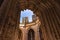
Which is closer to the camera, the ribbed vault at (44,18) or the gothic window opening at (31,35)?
the ribbed vault at (44,18)

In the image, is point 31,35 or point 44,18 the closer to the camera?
point 44,18

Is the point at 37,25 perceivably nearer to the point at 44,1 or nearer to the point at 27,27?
the point at 27,27

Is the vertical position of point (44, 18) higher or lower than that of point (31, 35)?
higher

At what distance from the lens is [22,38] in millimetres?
14766

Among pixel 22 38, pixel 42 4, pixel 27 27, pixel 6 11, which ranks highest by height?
pixel 42 4

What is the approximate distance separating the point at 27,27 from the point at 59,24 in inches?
361

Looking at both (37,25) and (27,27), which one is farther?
(27,27)

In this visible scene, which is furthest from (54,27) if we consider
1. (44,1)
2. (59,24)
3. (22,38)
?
(22,38)

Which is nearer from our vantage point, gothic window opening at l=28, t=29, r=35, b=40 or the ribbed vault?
the ribbed vault

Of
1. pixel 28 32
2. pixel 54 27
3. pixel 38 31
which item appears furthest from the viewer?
pixel 28 32

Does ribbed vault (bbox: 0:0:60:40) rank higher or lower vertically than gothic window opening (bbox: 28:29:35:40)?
higher

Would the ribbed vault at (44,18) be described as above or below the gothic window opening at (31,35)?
above

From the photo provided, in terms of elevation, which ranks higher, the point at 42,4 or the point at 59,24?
the point at 42,4

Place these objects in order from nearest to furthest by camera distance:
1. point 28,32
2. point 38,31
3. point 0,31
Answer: point 0,31 → point 38,31 → point 28,32
